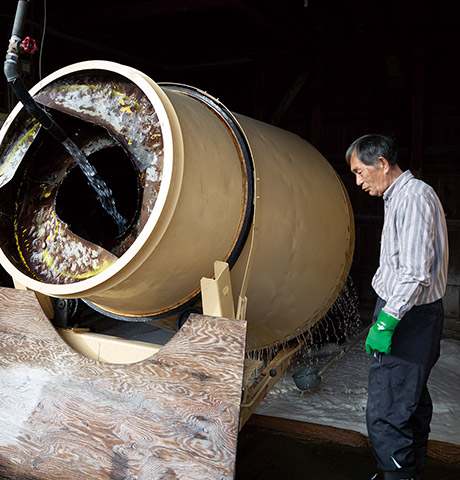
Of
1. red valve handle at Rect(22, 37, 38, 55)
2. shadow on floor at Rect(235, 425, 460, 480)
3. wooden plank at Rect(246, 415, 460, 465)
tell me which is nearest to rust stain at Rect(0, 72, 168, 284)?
red valve handle at Rect(22, 37, 38, 55)

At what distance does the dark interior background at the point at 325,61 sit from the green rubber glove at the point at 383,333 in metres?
2.65

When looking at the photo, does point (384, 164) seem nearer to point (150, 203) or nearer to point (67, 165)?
point (150, 203)

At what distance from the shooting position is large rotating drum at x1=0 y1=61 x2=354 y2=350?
70.9 inches

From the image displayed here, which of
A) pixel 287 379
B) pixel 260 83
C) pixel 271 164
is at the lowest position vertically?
pixel 287 379

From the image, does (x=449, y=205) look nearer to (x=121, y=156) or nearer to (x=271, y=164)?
(x=271, y=164)

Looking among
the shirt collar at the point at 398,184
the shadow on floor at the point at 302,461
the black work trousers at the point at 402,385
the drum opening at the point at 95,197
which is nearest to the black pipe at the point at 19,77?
the drum opening at the point at 95,197

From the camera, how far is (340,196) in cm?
319

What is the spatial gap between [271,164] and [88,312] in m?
2.78

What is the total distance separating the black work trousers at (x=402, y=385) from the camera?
1911 millimetres

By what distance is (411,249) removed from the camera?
1.82 meters

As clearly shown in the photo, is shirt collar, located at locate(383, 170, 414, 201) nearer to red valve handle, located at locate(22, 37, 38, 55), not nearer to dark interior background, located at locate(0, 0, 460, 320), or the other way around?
red valve handle, located at locate(22, 37, 38, 55)

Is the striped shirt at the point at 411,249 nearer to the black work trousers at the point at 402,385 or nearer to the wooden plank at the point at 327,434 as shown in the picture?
the black work trousers at the point at 402,385

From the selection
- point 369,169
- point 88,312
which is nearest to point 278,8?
point 369,169

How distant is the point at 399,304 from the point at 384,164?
0.57 m
